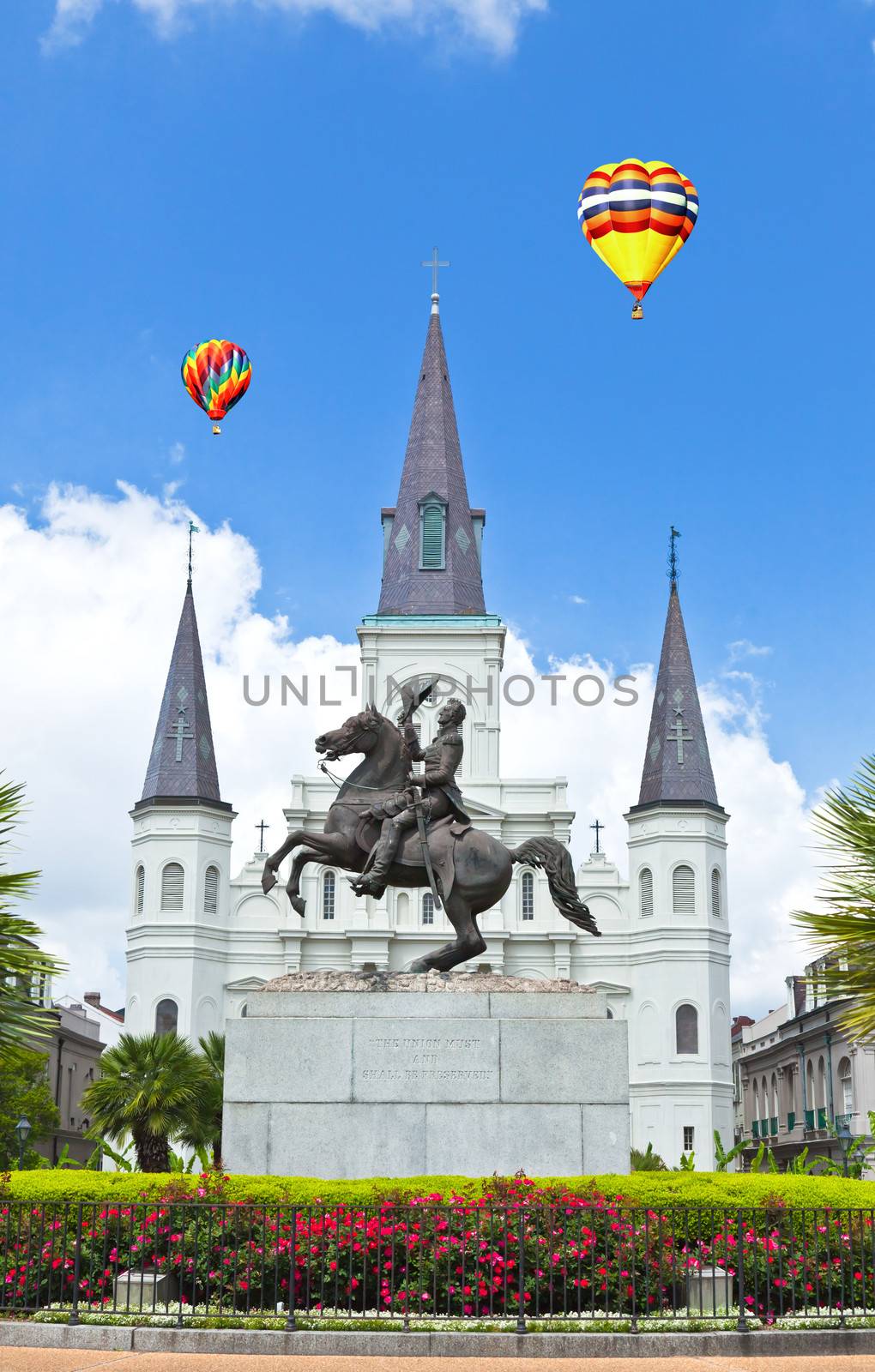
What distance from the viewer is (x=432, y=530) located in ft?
283

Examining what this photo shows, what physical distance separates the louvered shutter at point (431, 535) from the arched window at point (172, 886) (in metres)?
20.3

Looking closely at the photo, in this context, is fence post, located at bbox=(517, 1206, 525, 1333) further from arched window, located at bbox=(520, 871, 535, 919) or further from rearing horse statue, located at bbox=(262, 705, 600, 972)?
arched window, located at bbox=(520, 871, 535, 919)

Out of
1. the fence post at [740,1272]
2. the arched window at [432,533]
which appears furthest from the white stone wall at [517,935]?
the fence post at [740,1272]

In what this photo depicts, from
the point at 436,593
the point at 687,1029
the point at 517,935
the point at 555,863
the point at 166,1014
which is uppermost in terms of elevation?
the point at 436,593

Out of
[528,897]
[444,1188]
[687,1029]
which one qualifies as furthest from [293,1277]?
[528,897]

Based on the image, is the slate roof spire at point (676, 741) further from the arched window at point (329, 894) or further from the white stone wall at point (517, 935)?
the arched window at point (329, 894)

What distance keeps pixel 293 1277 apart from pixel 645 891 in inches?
2567

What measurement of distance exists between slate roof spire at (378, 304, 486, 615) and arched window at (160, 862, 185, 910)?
1715 cm

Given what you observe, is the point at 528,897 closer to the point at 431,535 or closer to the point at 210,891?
the point at 210,891

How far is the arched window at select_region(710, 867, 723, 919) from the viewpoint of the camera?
7619cm

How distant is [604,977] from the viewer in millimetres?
75812

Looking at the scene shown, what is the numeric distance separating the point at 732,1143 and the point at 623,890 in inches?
463

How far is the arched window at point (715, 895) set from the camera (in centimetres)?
7619

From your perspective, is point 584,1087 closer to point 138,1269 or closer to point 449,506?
point 138,1269
